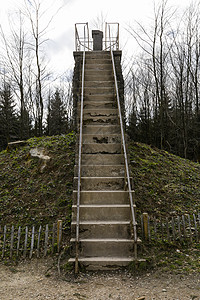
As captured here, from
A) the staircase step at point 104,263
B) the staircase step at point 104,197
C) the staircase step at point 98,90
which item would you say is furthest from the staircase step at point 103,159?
the staircase step at point 98,90

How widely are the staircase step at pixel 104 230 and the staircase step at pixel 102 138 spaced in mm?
2680

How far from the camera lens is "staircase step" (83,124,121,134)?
6.80 meters

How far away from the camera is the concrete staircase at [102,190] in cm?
414

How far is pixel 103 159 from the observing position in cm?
603

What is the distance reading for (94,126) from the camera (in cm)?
685

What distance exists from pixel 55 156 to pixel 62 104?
23711 millimetres

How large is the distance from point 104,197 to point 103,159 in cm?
128

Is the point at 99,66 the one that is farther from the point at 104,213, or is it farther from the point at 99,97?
the point at 104,213

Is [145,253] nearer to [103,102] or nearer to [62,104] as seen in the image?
[103,102]

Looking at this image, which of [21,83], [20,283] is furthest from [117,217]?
[21,83]

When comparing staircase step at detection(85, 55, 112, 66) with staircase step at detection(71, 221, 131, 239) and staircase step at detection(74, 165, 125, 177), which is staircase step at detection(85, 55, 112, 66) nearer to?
staircase step at detection(74, 165, 125, 177)

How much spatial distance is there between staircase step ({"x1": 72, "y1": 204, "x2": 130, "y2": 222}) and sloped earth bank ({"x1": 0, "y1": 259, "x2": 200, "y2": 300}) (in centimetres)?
106

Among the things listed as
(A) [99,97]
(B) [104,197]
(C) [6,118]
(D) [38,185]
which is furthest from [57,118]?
(B) [104,197]

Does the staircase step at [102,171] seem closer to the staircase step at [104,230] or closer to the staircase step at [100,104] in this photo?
the staircase step at [104,230]
